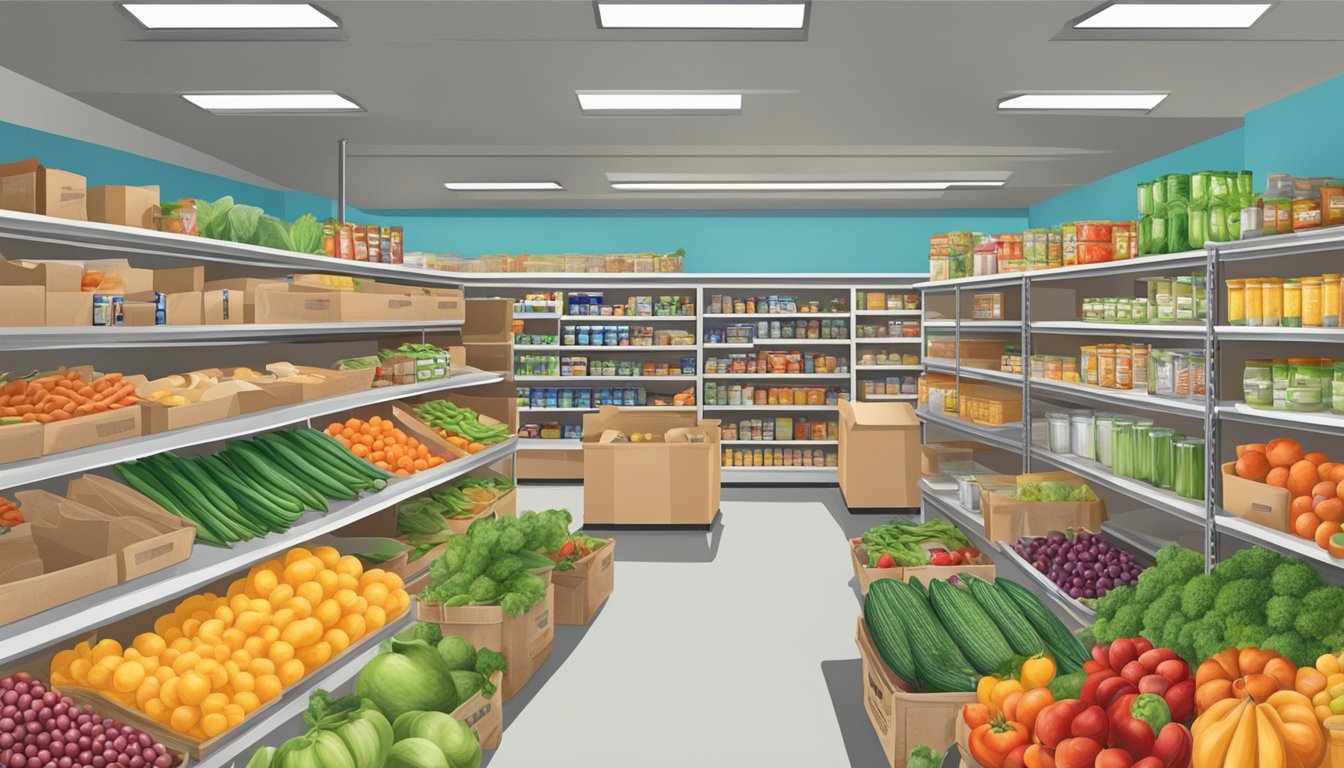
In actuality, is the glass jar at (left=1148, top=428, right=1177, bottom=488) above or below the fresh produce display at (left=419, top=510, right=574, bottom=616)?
above

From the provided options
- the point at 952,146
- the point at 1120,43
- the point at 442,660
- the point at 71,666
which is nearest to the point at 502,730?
the point at 442,660

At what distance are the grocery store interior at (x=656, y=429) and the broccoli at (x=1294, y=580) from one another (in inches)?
0.5

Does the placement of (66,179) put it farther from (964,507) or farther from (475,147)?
(964,507)

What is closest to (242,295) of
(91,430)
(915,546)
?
(91,430)

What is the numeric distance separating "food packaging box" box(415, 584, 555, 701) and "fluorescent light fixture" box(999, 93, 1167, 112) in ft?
15.1

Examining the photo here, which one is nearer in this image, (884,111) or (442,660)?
(442,660)

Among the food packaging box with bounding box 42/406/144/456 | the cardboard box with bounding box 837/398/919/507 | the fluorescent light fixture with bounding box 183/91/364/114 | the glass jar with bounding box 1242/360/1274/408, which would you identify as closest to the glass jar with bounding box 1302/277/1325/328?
the glass jar with bounding box 1242/360/1274/408

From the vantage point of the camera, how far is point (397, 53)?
16.8 ft

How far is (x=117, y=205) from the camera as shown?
3.64 metres

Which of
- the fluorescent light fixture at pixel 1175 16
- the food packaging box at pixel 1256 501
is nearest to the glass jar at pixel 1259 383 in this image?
the food packaging box at pixel 1256 501

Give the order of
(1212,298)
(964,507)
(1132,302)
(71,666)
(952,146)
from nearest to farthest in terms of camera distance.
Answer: (71,666), (1212,298), (1132,302), (964,507), (952,146)

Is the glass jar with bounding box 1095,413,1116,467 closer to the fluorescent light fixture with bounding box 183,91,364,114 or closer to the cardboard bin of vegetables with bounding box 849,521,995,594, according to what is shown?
the cardboard bin of vegetables with bounding box 849,521,995,594

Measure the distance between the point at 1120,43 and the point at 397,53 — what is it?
→ 12.8ft

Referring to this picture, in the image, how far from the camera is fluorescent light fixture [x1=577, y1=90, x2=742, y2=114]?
603cm
